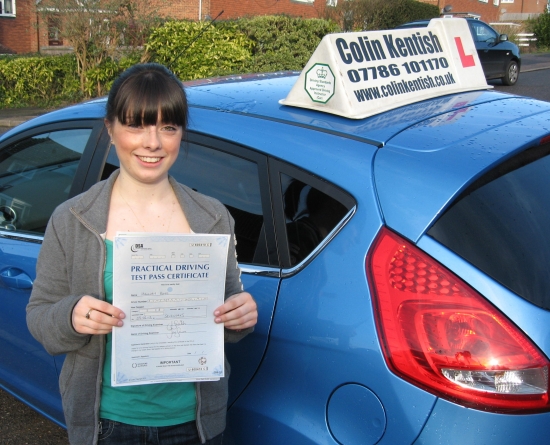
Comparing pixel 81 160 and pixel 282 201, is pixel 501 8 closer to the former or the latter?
pixel 81 160

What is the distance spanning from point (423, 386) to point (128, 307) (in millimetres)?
772

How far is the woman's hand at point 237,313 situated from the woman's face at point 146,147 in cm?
41

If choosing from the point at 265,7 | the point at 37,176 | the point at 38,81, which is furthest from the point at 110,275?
the point at 265,7

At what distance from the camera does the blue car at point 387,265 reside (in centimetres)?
161

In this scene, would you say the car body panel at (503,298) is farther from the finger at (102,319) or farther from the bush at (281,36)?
the bush at (281,36)

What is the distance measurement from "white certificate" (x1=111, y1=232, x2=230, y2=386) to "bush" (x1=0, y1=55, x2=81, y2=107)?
14.0 meters

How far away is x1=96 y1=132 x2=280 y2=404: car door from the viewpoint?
77.9 inches

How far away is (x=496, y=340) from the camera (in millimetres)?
1602

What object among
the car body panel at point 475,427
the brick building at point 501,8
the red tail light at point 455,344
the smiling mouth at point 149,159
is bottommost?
the car body panel at point 475,427

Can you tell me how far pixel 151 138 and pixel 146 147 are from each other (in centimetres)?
3

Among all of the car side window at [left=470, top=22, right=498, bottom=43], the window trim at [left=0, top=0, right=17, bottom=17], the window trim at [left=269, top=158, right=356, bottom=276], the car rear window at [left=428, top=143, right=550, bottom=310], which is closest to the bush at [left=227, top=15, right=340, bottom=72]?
the car side window at [left=470, top=22, right=498, bottom=43]

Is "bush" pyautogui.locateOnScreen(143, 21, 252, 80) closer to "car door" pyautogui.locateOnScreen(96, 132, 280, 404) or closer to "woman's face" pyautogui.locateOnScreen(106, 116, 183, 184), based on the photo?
"car door" pyautogui.locateOnScreen(96, 132, 280, 404)

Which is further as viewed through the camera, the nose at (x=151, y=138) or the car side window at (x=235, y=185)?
the car side window at (x=235, y=185)
